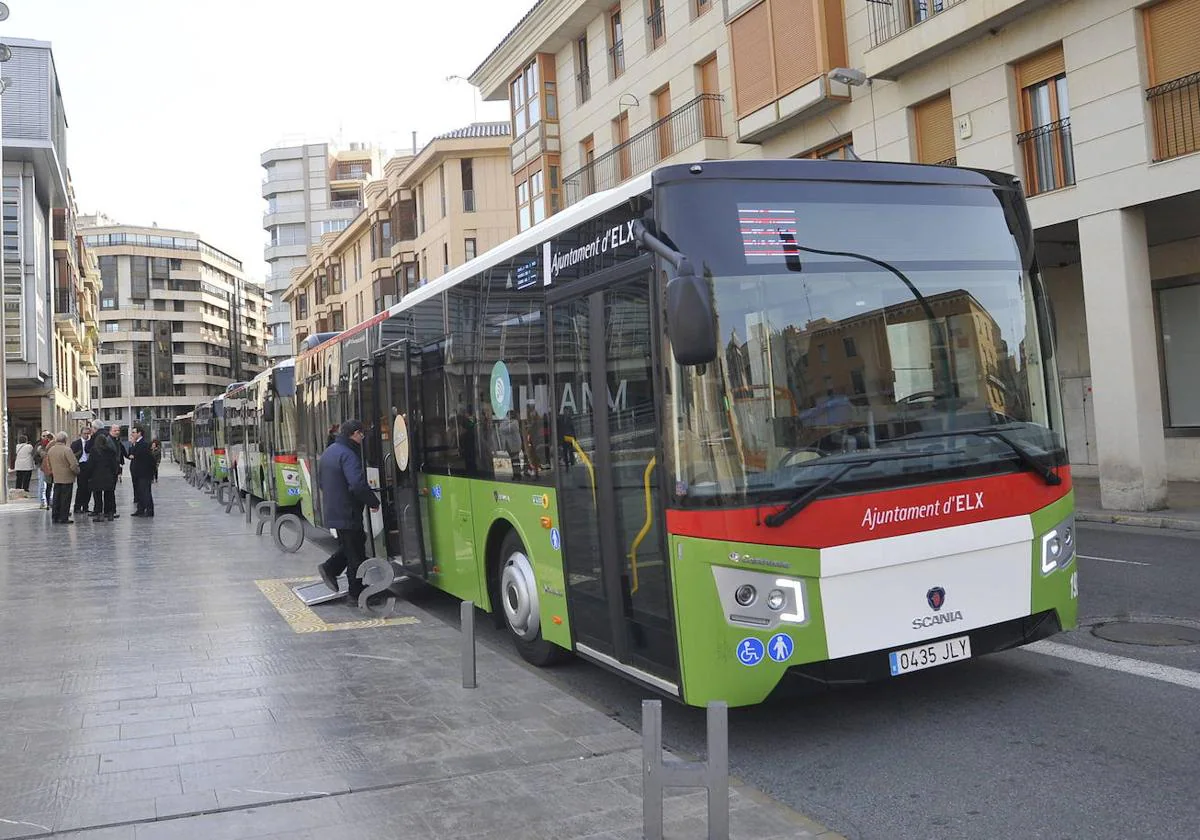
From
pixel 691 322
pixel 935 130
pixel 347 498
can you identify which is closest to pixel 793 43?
pixel 935 130

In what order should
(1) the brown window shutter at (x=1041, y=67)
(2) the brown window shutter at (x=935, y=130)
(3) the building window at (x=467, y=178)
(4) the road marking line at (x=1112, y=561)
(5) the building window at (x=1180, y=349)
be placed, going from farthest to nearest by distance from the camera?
1. (3) the building window at (x=467, y=178)
2. (2) the brown window shutter at (x=935, y=130)
3. (5) the building window at (x=1180, y=349)
4. (1) the brown window shutter at (x=1041, y=67)
5. (4) the road marking line at (x=1112, y=561)

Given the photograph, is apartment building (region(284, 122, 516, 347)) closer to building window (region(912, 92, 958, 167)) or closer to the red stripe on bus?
building window (region(912, 92, 958, 167))

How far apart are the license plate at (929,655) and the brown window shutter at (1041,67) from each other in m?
13.4

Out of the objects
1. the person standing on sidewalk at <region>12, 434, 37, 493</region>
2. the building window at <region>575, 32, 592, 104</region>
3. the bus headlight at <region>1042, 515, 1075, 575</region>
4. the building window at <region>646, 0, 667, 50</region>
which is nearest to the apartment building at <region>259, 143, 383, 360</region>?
the person standing on sidewalk at <region>12, 434, 37, 493</region>

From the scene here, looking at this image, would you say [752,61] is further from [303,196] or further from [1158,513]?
[303,196]

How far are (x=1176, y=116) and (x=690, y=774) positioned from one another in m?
14.1

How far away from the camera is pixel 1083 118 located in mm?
15516

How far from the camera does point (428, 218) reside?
49469 mm

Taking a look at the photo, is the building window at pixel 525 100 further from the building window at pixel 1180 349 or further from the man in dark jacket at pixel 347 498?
the man in dark jacket at pixel 347 498

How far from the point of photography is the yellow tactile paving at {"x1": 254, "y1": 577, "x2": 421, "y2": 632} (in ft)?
29.1

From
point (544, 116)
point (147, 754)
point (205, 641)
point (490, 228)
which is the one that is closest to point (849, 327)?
point (147, 754)

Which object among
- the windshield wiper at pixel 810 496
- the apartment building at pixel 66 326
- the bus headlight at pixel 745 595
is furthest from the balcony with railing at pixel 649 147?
the apartment building at pixel 66 326

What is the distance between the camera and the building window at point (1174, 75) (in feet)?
47.0

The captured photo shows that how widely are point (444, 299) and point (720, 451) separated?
419 centimetres
